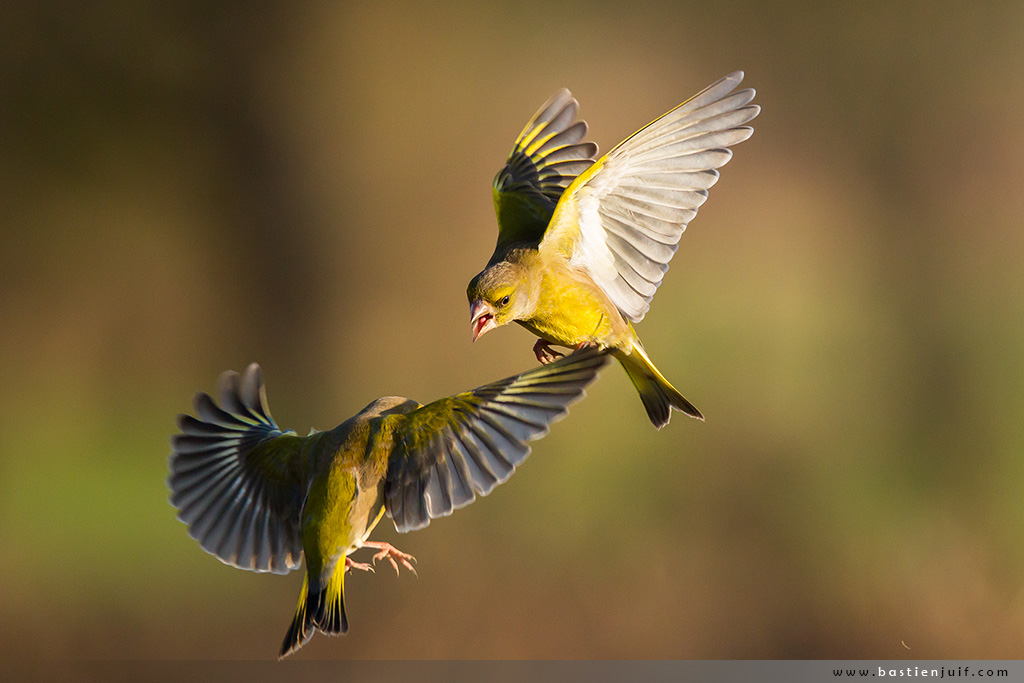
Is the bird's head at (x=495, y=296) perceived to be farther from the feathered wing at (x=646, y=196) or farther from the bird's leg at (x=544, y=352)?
the bird's leg at (x=544, y=352)

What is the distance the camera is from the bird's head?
186 centimetres

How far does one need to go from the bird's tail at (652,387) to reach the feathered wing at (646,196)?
0.38 feet

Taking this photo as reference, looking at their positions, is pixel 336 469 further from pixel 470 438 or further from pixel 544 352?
pixel 544 352

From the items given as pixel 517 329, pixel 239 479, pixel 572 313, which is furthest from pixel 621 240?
pixel 517 329

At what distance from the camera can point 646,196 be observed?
7.44ft

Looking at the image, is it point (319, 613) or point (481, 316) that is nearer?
point (319, 613)

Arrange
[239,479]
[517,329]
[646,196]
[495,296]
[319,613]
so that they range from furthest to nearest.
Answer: [517,329] → [646,196] → [239,479] → [495,296] → [319,613]

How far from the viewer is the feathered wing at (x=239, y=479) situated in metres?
2.01

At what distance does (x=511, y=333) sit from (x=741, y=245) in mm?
1654

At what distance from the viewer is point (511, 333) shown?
5398 millimetres

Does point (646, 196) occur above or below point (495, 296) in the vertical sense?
above

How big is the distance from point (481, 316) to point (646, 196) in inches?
25.4

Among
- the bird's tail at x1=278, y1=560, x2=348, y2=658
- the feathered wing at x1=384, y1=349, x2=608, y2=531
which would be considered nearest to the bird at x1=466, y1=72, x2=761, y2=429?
the feathered wing at x1=384, y1=349, x2=608, y2=531

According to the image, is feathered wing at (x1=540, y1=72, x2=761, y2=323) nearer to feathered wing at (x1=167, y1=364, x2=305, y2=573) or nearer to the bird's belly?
the bird's belly
